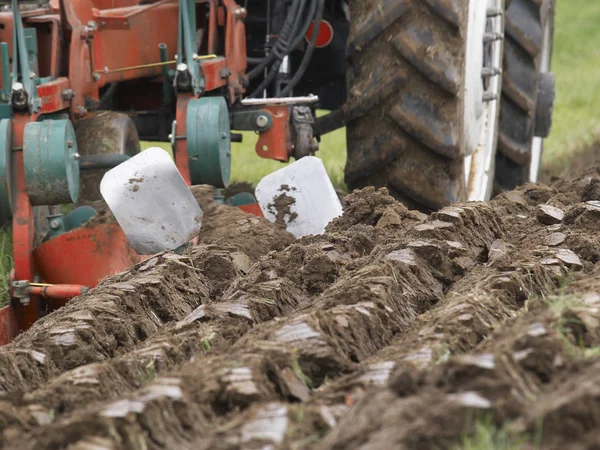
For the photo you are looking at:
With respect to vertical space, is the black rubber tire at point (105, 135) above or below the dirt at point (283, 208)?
above

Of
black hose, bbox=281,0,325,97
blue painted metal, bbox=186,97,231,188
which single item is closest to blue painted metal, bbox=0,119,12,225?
blue painted metal, bbox=186,97,231,188

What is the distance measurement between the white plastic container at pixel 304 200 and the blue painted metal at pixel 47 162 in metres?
0.86

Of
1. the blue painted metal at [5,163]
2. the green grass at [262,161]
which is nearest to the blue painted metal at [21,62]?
the blue painted metal at [5,163]

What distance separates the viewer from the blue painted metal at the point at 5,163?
139 inches

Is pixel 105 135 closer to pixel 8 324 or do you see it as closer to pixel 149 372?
pixel 8 324

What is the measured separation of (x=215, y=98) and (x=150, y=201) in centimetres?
60

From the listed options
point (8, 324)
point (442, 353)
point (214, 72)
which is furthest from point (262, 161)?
point (442, 353)

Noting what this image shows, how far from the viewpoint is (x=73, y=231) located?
370 centimetres

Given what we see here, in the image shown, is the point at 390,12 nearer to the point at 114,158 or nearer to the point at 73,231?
the point at 114,158

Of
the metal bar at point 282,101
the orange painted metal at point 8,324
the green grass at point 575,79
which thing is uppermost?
the metal bar at point 282,101

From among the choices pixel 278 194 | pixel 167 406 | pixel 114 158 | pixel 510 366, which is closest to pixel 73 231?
pixel 114 158

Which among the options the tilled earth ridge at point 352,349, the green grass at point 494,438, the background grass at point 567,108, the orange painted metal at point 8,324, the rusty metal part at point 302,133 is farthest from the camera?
the background grass at point 567,108

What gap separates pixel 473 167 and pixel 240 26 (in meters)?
1.26

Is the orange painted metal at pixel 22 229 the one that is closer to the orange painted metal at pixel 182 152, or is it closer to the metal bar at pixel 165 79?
the orange painted metal at pixel 182 152
